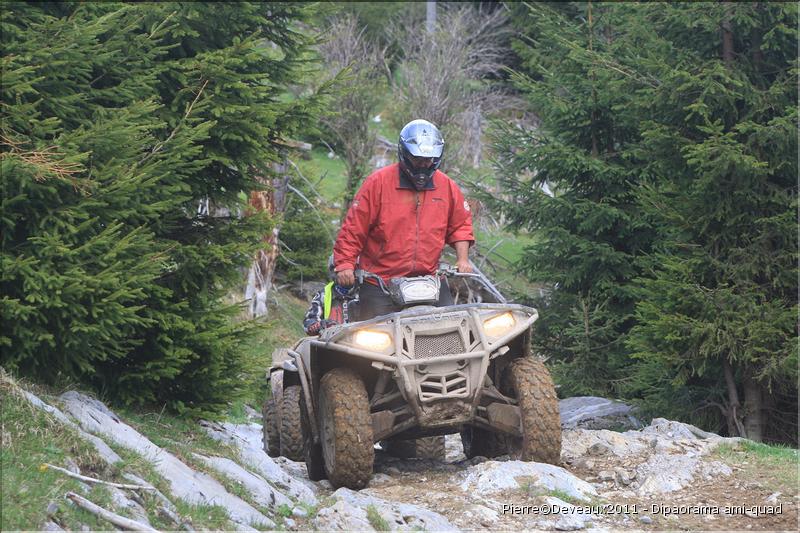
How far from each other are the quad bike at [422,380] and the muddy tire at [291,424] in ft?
3.85

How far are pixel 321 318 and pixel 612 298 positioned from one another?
845 cm

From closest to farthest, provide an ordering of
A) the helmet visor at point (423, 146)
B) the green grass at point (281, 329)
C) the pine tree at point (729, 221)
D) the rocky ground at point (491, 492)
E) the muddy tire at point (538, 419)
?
the rocky ground at point (491, 492) → the muddy tire at point (538, 419) → the helmet visor at point (423, 146) → the pine tree at point (729, 221) → the green grass at point (281, 329)

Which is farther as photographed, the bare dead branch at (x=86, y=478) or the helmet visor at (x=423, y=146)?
the helmet visor at (x=423, y=146)

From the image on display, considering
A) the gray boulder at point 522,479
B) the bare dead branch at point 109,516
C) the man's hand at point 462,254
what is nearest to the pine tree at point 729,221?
the man's hand at point 462,254

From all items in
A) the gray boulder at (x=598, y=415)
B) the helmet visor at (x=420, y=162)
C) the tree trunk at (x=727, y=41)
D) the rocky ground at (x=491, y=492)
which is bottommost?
the gray boulder at (x=598, y=415)

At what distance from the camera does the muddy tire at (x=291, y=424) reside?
9.82 m

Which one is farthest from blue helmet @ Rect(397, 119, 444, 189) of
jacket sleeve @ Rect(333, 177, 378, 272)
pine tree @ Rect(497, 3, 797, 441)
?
pine tree @ Rect(497, 3, 797, 441)

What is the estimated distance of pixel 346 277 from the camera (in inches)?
335

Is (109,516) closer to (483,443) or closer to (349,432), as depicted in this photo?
(349,432)

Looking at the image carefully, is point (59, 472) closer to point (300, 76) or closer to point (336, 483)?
point (336, 483)

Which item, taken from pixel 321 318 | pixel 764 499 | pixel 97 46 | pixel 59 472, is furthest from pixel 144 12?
pixel 764 499

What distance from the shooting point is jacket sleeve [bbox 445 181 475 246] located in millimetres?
8891

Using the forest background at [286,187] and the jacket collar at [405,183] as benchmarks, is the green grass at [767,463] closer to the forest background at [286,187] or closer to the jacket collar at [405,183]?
the forest background at [286,187]

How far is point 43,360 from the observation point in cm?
717
